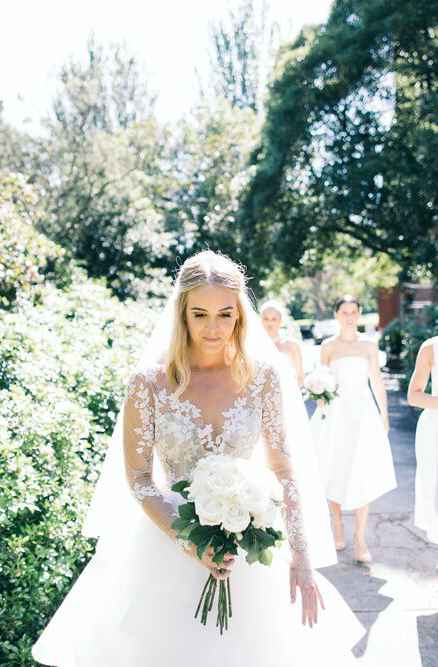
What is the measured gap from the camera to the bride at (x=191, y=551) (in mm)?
2521

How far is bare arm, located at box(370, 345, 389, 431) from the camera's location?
5977 millimetres

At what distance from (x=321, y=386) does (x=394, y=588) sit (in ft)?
6.07

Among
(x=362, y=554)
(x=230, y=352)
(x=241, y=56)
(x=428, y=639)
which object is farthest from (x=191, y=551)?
(x=241, y=56)

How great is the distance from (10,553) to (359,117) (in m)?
16.8

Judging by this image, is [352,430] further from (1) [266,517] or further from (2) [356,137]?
(2) [356,137]

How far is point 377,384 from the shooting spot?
5.97m

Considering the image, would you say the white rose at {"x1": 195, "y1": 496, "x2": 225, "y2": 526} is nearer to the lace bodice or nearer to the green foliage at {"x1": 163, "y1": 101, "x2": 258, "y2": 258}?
the lace bodice

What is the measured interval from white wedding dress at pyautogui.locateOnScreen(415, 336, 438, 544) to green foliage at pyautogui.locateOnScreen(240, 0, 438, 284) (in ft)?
36.1

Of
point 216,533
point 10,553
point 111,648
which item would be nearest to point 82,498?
point 10,553

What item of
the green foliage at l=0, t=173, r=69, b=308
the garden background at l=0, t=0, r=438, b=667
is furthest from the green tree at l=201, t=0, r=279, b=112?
the green foliage at l=0, t=173, r=69, b=308

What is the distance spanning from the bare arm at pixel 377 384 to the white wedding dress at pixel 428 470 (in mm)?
911

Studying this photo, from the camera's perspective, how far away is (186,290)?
2.66 metres

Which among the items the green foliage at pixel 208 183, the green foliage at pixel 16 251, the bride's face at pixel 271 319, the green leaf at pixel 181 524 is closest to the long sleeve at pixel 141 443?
the green leaf at pixel 181 524

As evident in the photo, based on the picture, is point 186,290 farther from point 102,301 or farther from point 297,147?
point 297,147
